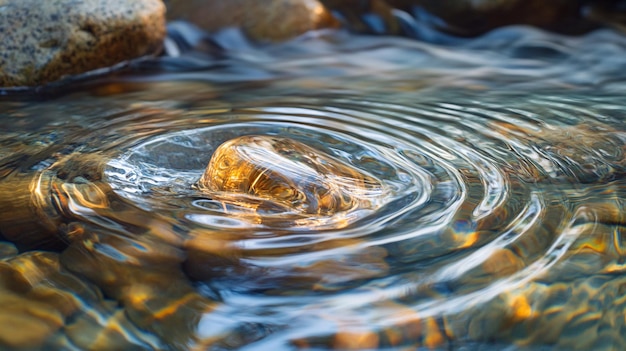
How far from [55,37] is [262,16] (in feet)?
7.04

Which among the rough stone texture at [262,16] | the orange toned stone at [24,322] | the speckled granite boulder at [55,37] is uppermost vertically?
the rough stone texture at [262,16]

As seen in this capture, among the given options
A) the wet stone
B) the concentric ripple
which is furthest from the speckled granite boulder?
the wet stone

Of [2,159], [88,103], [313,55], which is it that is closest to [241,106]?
[88,103]

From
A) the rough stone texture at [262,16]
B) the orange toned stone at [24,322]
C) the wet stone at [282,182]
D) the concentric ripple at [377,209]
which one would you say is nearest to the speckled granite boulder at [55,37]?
the rough stone texture at [262,16]

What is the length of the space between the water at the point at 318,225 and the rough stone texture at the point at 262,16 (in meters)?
2.59

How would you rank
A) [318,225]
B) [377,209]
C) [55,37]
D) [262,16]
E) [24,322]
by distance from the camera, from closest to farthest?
[24,322]
[318,225]
[377,209]
[55,37]
[262,16]

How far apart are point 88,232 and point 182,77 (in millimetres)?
3304

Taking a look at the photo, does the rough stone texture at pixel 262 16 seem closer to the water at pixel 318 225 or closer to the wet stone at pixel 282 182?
the water at pixel 318 225

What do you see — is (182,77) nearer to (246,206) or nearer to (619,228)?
(246,206)

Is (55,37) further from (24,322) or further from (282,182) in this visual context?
(24,322)

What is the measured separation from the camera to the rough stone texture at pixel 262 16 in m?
6.46

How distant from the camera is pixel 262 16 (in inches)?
257

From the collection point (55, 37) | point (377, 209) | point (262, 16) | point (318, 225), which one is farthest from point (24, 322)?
point (262, 16)

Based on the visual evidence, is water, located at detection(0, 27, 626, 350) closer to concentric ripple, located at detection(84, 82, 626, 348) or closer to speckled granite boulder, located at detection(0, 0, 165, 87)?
concentric ripple, located at detection(84, 82, 626, 348)
